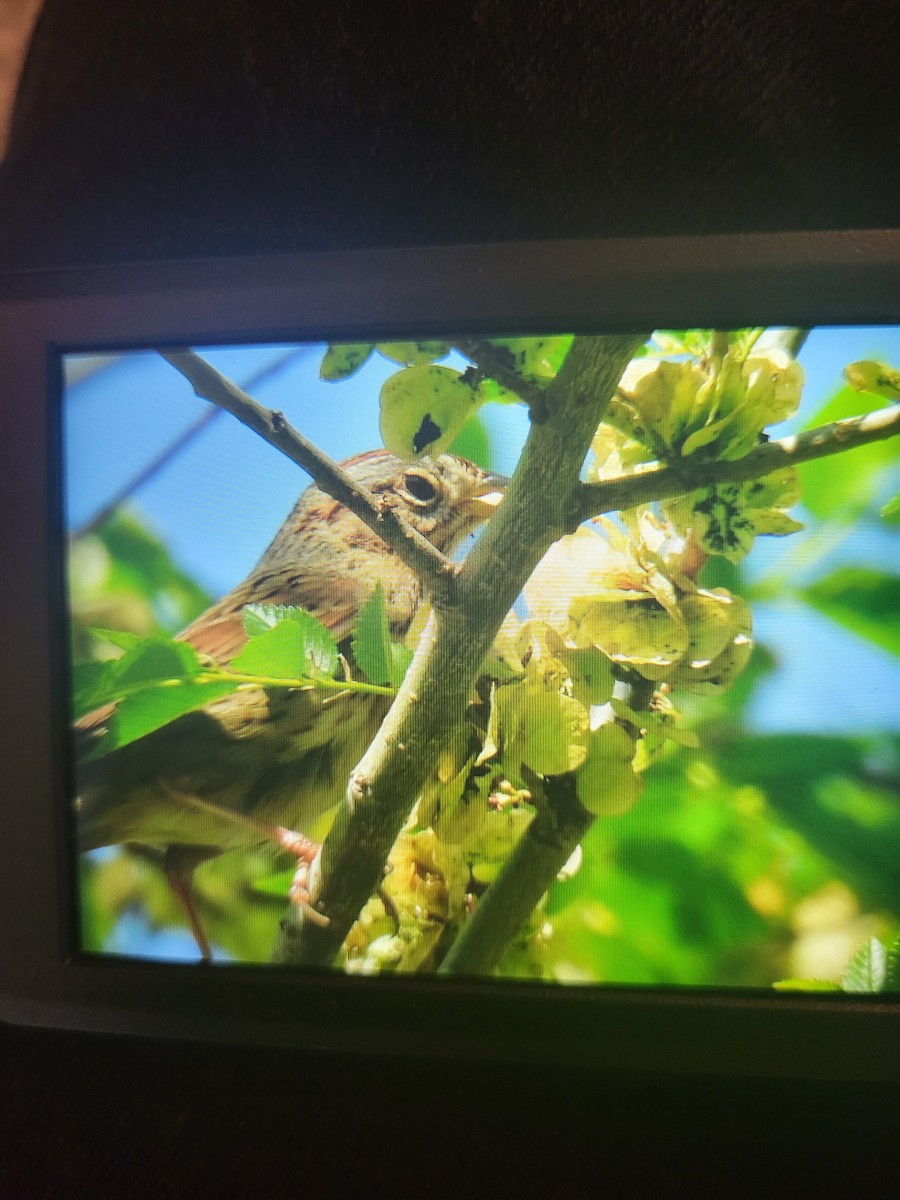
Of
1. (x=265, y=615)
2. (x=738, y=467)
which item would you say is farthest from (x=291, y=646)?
(x=738, y=467)

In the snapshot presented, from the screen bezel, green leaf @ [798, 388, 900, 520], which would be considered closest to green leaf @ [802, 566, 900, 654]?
green leaf @ [798, 388, 900, 520]

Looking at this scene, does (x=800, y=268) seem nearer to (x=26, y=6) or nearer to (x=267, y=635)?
(x=267, y=635)

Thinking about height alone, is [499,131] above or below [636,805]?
above

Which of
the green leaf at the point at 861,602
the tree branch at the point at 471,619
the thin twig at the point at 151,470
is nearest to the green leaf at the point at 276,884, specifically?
the tree branch at the point at 471,619

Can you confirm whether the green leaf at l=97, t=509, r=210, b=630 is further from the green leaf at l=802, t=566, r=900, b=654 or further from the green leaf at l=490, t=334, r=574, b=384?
the green leaf at l=802, t=566, r=900, b=654

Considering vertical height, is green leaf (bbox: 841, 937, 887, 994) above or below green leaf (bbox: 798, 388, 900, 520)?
below

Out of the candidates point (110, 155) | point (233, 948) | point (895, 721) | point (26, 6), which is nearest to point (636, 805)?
point (895, 721)

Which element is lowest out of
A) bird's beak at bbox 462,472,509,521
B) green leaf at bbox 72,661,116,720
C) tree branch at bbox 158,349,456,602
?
green leaf at bbox 72,661,116,720
